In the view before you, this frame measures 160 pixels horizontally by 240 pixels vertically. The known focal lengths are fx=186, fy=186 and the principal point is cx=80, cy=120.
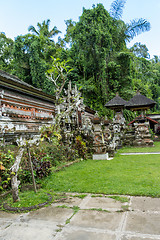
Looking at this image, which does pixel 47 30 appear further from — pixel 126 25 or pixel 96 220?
pixel 96 220

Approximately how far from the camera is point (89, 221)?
2512 millimetres

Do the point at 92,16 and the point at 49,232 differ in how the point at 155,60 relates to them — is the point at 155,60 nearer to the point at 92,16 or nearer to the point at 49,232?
the point at 92,16

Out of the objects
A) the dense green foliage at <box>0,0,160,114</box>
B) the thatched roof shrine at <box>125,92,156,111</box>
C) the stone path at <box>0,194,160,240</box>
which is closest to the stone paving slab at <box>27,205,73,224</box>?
the stone path at <box>0,194,160,240</box>

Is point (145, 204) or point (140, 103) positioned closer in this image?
point (145, 204)

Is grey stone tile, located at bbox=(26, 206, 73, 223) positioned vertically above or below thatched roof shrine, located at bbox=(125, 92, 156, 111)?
below

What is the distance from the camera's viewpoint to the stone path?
218 centimetres

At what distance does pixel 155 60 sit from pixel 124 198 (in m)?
56.7

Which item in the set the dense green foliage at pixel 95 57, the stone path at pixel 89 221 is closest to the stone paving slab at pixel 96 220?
the stone path at pixel 89 221

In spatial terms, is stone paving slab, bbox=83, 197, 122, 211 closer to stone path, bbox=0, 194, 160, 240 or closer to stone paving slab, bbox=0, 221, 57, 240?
stone path, bbox=0, 194, 160, 240

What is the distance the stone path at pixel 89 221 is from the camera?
2.18 m

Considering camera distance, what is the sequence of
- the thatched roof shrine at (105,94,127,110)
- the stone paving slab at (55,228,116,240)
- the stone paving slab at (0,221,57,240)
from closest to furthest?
the stone paving slab at (55,228,116,240) < the stone paving slab at (0,221,57,240) < the thatched roof shrine at (105,94,127,110)

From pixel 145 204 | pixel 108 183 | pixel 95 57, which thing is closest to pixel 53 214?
pixel 145 204

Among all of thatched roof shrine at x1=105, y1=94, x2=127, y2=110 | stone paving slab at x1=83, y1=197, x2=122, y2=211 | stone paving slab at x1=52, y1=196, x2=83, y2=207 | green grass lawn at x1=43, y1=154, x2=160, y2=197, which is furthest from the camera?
thatched roof shrine at x1=105, y1=94, x2=127, y2=110

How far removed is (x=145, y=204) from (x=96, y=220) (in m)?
0.95
